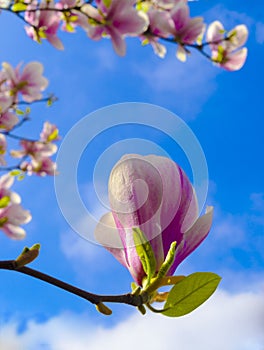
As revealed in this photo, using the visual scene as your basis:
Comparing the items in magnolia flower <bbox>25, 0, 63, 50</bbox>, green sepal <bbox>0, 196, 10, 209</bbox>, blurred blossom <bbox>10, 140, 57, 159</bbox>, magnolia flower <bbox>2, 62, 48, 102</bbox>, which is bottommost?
blurred blossom <bbox>10, 140, 57, 159</bbox>

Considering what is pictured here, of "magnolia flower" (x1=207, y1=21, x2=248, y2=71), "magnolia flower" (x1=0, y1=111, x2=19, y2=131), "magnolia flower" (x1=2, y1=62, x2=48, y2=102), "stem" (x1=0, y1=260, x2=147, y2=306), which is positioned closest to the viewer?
"stem" (x1=0, y1=260, x2=147, y2=306)

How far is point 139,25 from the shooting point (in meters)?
1.13

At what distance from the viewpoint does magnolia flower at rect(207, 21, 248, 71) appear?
131 cm

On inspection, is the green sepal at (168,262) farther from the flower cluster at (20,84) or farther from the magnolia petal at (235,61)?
the flower cluster at (20,84)

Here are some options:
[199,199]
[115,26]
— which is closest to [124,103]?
[115,26]

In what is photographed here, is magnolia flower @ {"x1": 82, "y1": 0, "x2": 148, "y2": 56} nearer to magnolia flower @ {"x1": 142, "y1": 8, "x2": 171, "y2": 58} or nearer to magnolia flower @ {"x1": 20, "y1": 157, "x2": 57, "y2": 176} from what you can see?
magnolia flower @ {"x1": 142, "y1": 8, "x2": 171, "y2": 58}

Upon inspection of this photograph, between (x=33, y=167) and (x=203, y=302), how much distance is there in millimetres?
1015

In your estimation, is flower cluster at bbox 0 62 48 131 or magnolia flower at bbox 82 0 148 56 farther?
flower cluster at bbox 0 62 48 131

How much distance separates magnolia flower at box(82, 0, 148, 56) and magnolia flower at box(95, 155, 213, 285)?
0.89ft

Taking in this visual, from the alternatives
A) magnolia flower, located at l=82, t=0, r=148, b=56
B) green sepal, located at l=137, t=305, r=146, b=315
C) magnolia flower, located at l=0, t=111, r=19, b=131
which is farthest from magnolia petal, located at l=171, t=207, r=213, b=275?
magnolia flower, located at l=0, t=111, r=19, b=131

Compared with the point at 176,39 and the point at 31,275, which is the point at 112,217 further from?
the point at 176,39

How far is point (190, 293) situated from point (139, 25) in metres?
0.63

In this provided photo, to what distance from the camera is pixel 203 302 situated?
122 centimetres

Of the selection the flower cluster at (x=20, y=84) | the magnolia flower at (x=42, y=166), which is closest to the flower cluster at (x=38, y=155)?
the magnolia flower at (x=42, y=166)
